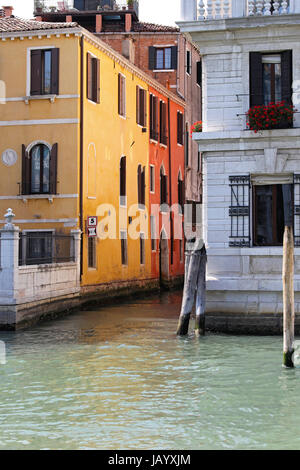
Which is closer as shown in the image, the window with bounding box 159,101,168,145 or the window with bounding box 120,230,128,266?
the window with bounding box 120,230,128,266

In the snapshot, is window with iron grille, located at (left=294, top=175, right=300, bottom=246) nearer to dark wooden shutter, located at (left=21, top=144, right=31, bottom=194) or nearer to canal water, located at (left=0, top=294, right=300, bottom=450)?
canal water, located at (left=0, top=294, right=300, bottom=450)

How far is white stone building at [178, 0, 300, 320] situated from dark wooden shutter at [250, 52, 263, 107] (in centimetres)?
2

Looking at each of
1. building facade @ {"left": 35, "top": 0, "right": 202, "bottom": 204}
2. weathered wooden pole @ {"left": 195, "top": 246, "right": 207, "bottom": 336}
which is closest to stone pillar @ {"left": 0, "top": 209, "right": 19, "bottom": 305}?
weathered wooden pole @ {"left": 195, "top": 246, "right": 207, "bottom": 336}

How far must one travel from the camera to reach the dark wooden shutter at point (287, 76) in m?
14.2

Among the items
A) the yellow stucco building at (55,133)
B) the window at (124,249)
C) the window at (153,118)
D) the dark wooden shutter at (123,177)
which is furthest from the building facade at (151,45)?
the yellow stucco building at (55,133)

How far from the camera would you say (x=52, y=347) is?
13.6 metres

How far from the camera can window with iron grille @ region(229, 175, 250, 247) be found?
14.2 m

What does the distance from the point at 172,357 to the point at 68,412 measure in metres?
3.82

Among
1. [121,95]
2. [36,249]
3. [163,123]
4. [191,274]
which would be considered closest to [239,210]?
[191,274]

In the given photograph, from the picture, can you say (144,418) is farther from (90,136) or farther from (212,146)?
(90,136)

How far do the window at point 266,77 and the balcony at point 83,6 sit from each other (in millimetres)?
18510

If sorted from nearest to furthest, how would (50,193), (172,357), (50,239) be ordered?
(172,357) → (50,239) → (50,193)
